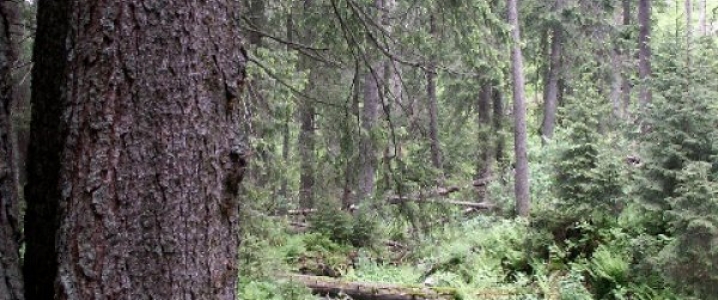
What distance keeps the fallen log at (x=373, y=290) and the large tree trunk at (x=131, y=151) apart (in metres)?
6.57

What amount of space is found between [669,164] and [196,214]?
752cm

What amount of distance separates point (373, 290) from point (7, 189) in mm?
7467

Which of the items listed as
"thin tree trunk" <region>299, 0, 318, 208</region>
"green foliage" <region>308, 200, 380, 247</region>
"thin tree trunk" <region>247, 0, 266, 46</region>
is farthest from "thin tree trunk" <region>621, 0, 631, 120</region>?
"thin tree trunk" <region>247, 0, 266, 46</region>

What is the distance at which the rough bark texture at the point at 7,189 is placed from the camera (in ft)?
5.90

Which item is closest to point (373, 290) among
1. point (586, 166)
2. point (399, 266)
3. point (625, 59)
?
point (399, 266)

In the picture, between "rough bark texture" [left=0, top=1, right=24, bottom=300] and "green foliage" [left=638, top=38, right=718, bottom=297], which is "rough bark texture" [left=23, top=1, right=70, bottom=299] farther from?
"green foliage" [left=638, top=38, right=718, bottom=297]

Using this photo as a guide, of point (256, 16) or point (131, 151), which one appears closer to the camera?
point (131, 151)

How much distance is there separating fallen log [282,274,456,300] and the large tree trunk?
21.6 ft

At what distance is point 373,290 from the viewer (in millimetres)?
8930

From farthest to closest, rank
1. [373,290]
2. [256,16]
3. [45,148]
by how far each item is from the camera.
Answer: [373,290] < [256,16] < [45,148]

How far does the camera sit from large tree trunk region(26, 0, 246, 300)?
178 cm

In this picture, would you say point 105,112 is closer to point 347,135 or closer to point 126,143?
point 126,143

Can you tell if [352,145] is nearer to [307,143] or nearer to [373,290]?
[373,290]

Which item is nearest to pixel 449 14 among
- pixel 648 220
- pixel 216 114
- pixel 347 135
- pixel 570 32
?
pixel 347 135
